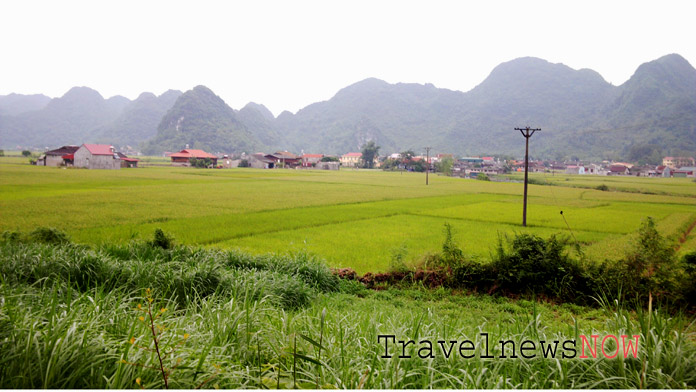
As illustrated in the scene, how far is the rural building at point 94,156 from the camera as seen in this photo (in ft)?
55.6

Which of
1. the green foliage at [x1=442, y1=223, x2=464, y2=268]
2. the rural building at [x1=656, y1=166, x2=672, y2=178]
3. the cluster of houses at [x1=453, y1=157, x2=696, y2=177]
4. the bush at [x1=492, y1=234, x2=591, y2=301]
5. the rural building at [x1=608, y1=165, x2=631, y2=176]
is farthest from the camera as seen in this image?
the rural building at [x1=608, y1=165, x2=631, y2=176]

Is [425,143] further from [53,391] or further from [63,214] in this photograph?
[53,391]

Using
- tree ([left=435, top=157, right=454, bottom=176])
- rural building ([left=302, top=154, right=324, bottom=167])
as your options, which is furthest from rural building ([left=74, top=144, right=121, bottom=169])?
rural building ([left=302, top=154, right=324, bottom=167])

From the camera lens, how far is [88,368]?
1.95 meters

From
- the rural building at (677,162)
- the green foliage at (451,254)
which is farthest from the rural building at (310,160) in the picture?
the green foliage at (451,254)

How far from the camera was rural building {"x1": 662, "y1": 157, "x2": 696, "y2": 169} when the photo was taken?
43.3 feet

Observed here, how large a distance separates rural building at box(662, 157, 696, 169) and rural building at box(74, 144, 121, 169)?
71.9ft

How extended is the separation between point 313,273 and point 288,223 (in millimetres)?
6818

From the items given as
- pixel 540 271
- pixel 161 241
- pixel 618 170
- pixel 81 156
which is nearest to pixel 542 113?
pixel 618 170

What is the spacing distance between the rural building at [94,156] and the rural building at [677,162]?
2192 cm

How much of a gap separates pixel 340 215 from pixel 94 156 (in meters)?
12.2

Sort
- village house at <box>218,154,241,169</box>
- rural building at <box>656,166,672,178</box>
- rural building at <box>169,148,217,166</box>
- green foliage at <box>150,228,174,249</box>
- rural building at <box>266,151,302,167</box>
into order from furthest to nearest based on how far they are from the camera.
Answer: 1. rural building at <box>266,151,302,167</box>
2. village house at <box>218,154,241,169</box>
3. rural building at <box>169,148,217,166</box>
4. rural building at <box>656,166,672,178</box>
5. green foliage at <box>150,228,174,249</box>

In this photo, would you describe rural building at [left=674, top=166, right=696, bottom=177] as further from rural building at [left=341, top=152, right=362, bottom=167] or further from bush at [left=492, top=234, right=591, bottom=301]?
rural building at [left=341, top=152, right=362, bottom=167]

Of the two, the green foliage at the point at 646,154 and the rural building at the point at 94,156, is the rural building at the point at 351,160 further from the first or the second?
the green foliage at the point at 646,154
